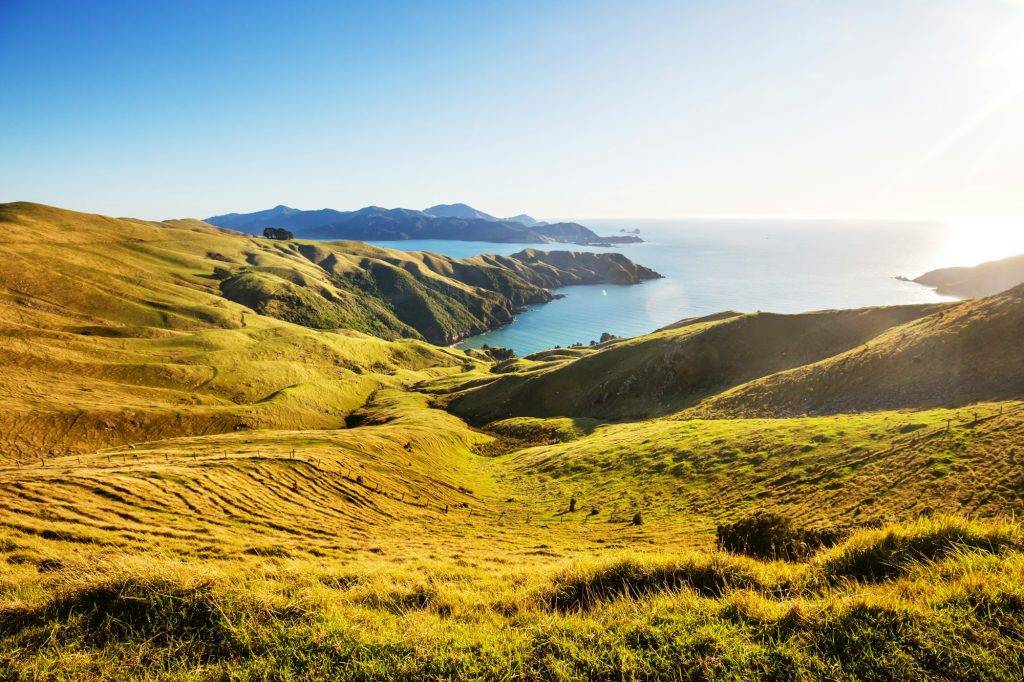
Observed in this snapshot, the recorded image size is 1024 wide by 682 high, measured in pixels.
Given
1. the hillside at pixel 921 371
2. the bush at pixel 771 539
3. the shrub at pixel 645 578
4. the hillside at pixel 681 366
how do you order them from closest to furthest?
the shrub at pixel 645 578 < the bush at pixel 771 539 < the hillside at pixel 921 371 < the hillside at pixel 681 366

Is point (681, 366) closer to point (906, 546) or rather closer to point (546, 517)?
point (546, 517)

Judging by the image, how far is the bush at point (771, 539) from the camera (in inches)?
540

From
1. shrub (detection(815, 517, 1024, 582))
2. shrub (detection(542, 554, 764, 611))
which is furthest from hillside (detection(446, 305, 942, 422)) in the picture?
shrub (detection(542, 554, 764, 611))

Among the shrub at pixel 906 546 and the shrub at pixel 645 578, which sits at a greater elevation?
the shrub at pixel 906 546

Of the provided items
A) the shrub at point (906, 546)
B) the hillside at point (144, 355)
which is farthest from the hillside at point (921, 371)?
the hillside at point (144, 355)

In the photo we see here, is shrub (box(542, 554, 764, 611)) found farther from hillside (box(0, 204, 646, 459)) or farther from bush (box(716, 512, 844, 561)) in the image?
hillside (box(0, 204, 646, 459))

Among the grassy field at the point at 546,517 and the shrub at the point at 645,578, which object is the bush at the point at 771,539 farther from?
the shrub at the point at 645,578

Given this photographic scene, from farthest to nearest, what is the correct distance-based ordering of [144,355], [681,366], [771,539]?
[144,355] → [681,366] → [771,539]

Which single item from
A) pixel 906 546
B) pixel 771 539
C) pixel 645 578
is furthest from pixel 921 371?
pixel 645 578

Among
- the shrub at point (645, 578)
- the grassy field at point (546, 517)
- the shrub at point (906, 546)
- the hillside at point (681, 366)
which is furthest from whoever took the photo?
the hillside at point (681, 366)

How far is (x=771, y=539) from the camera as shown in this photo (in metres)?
14.3

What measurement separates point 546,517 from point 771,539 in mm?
16313

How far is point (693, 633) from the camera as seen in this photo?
639 centimetres

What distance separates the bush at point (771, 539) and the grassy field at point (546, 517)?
0.84 feet
